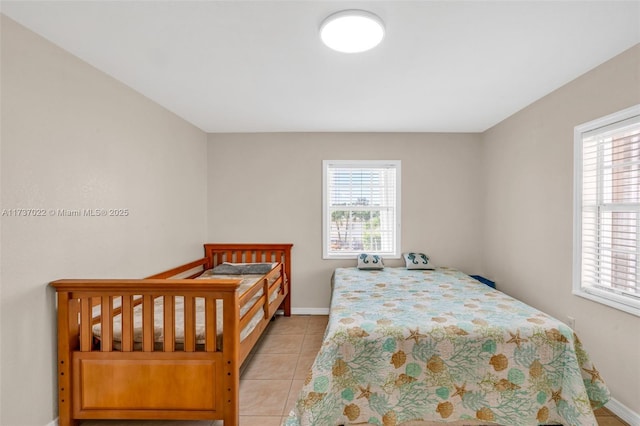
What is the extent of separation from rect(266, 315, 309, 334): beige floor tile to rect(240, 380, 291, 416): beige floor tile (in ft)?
3.13

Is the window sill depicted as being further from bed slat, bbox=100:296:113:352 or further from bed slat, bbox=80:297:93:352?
bed slat, bbox=80:297:93:352

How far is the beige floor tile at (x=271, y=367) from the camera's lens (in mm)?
2414

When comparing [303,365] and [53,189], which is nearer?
[53,189]

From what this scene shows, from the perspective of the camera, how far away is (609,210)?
81.6 inches

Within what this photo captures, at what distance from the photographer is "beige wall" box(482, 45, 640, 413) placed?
6.34 ft

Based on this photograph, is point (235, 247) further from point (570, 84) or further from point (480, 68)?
point (570, 84)

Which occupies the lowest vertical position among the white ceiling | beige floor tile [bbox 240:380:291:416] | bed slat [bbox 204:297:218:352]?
beige floor tile [bbox 240:380:291:416]

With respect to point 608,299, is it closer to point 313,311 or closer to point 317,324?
point 317,324

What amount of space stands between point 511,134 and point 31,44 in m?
3.95

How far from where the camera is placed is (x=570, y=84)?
2338 millimetres

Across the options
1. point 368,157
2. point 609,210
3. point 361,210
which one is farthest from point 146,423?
point 609,210

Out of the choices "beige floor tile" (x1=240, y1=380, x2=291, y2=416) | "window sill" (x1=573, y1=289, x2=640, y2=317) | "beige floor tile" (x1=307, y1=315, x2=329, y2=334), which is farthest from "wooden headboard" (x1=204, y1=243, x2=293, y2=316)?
"window sill" (x1=573, y1=289, x2=640, y2=317)

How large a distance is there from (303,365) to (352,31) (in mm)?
2524

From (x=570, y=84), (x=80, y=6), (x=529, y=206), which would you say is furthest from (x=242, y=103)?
(x=529, y=206)
